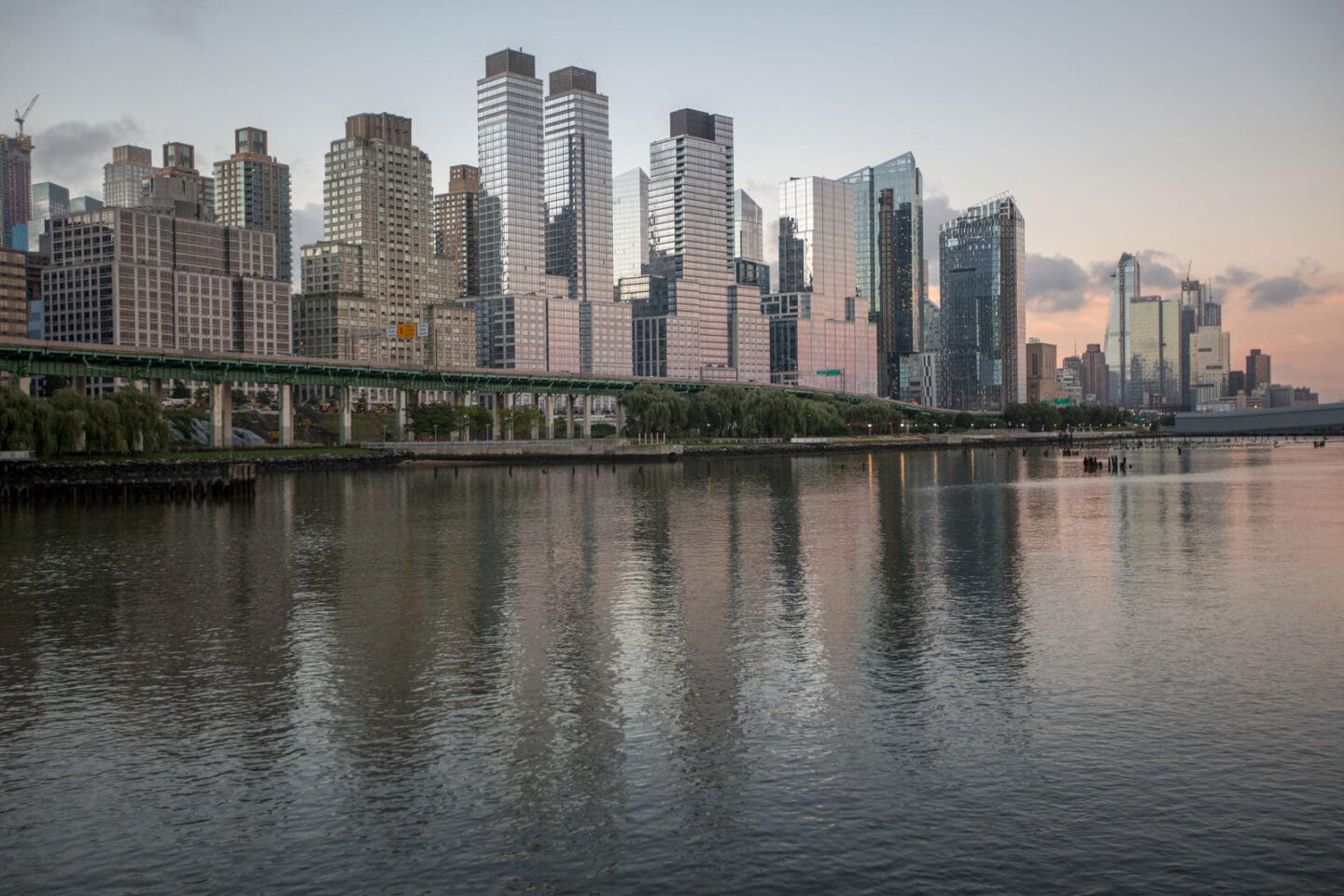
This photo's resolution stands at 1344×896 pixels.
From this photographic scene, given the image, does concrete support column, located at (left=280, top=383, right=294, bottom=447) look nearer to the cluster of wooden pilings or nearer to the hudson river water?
the cluster of wooden pilings

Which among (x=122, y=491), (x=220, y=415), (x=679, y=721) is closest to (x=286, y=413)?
(x=220, y=415)

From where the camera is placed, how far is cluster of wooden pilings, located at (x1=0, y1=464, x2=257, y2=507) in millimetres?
105188

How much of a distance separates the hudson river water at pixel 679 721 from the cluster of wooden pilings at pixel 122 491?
4792cm

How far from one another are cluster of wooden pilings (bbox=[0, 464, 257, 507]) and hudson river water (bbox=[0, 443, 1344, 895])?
4792 centimetres

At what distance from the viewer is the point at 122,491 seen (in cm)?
11031

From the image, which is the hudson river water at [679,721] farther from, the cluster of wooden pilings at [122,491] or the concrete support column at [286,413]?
the concrete support column at [286,413]

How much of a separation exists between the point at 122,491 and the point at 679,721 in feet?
323

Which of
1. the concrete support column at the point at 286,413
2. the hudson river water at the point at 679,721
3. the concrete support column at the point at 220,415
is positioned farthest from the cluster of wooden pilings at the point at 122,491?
the concrete support column at the point at 286,413

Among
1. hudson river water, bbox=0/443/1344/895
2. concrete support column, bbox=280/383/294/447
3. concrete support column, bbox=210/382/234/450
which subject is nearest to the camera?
hudson river water, bbox=0/443/1344/895

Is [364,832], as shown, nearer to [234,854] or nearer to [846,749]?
[234,854]

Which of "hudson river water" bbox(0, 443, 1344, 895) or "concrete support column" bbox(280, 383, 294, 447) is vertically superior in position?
"concrete support column" bbox(280, 383, 294, 447)

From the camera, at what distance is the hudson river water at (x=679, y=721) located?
20.6 m

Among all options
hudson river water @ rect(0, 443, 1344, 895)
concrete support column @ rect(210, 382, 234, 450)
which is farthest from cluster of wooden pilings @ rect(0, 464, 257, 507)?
concrete support column @ rect(210, 382, 234, 450)

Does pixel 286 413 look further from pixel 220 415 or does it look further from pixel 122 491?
pixel 122 491
